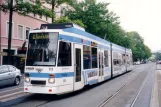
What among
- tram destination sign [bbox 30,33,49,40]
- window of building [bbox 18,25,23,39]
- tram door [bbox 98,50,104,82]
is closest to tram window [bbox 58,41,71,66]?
tram destination sign [bbox 30,33,49,40]

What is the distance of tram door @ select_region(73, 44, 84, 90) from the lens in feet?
42.1

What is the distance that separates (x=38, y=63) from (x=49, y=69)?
659mm

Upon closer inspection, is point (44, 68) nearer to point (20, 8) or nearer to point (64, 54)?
point (64, 54)

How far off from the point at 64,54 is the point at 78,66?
1.58m

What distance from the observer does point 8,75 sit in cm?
1720

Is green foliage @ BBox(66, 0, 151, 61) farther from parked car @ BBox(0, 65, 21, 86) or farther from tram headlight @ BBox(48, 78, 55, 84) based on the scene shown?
tram headlight @ BBox(48, 78, 55, 84)

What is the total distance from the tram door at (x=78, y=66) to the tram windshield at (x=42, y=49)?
5.01ft

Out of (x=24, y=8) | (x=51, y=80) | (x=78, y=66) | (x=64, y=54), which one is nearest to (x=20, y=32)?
(x=24, y=8)

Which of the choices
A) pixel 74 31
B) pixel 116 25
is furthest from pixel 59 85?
pixel 116 25

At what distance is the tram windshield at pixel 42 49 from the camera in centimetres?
1148

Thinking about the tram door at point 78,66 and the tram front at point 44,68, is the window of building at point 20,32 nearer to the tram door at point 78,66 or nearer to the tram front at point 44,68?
the tram door at point 78,66

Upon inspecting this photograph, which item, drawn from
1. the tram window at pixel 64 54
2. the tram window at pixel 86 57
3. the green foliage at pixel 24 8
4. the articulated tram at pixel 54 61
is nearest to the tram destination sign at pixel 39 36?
the articulated tram at pixel 54 61

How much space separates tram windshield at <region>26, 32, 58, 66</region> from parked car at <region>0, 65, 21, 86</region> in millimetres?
5347

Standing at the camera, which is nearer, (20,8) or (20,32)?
(20,8)
